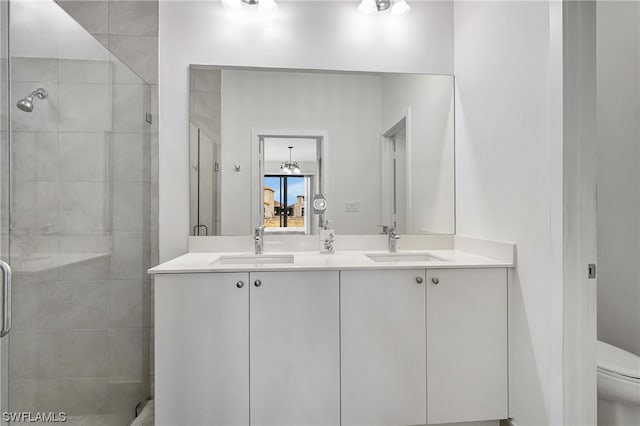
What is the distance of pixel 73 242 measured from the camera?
144cm

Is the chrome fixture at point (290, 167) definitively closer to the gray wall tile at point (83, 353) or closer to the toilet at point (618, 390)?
the gray wall tile at point (83, 353)

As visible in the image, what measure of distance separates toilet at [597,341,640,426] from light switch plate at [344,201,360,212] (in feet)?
4.19

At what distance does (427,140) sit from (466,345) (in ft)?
3.86

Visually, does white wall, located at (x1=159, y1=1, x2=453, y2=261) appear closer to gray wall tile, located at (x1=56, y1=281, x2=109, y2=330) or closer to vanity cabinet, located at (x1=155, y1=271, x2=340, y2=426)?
gray wall tile, located at (x1=56, y1=281, x2=109, y2=330)

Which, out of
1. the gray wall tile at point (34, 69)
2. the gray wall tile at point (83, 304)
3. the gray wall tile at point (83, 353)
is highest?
the gray wall tile at point (34, 69)

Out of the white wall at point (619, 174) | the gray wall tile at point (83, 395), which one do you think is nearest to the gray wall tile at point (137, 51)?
the gray wall tile at point (83, 395)

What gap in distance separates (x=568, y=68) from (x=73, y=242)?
6.59 ft

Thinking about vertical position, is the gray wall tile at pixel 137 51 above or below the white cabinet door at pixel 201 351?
above

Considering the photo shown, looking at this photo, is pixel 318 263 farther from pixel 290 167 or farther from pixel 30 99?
pixel 30 99

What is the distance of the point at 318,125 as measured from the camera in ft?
6.75

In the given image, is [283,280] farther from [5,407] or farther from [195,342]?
[5,407]

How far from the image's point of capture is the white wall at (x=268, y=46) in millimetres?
1967

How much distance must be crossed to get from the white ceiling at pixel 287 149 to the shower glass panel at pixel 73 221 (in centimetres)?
68

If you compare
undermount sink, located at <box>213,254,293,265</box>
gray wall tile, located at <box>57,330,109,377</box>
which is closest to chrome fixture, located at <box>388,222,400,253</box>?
undermount sink, located at <box>213,254,293,265</box>
